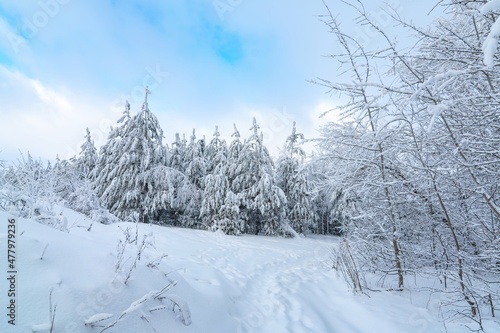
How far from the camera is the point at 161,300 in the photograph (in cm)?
272

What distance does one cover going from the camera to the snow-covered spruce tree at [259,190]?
54.2 feet

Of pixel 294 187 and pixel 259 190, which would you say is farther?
pixel 294 187

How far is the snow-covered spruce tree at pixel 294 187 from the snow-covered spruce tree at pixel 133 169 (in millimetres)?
9750

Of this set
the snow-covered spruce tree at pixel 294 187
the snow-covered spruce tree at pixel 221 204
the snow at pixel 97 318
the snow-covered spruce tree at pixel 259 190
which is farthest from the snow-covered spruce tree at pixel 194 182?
the snow at pixel 97 318

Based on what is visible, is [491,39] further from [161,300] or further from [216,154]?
[216,154]

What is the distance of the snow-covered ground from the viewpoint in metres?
1.95

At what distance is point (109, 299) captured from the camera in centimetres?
225

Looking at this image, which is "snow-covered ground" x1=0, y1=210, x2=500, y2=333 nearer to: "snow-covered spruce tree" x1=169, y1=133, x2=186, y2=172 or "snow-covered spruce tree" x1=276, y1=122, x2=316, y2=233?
"snow-covered spruce tree" x1=276, y1=122, x2=316, y2=233

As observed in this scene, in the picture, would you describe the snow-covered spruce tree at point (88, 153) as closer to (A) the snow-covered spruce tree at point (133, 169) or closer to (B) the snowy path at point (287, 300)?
(A) the snow-covered spruce tree at point (133, 169)

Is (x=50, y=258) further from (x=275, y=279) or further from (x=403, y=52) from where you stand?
(x=275, y=279)

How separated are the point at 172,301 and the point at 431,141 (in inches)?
135

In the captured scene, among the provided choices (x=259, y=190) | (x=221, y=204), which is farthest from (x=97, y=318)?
(x=259, y=190)

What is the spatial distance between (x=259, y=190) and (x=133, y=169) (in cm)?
834

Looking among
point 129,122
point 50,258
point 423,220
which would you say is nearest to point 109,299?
point 50,258
